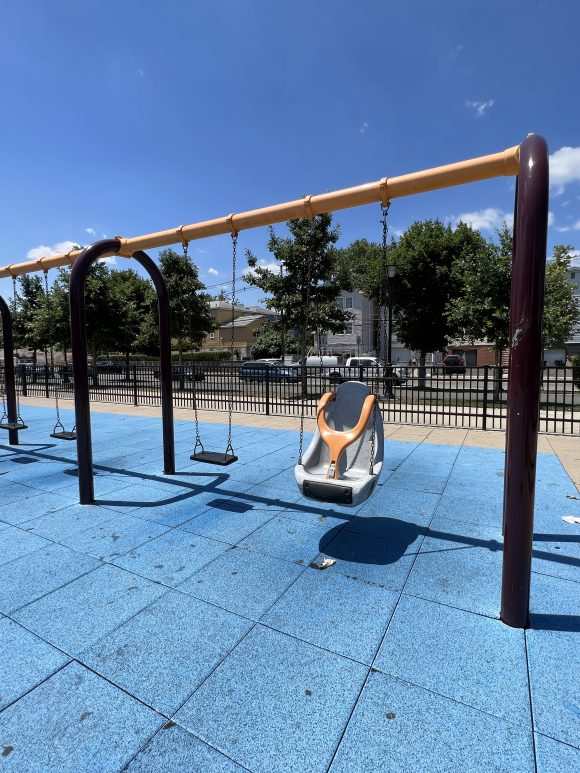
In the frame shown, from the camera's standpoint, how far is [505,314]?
1473 cm

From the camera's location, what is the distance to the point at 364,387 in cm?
454

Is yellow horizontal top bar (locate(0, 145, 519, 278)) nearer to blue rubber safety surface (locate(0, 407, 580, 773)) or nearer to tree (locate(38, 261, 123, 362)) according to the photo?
blue rubber safety surface (locate(0, 407, 580, 773))

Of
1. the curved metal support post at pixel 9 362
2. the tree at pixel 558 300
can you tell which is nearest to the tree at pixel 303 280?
the tree at pixel 558 300

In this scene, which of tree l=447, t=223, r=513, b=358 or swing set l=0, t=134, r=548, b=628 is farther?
tree l=447, t=223, r=513, b=358

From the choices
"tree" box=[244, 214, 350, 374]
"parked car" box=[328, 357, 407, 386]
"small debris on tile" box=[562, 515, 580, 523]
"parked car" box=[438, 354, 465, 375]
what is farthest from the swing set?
"tree" box=[244, 214, 350, 374]

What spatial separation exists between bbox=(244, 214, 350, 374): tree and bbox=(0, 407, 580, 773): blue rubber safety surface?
12486mm

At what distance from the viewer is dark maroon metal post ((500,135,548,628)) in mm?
2559

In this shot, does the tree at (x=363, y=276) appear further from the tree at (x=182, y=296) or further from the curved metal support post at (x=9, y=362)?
the curved metal support post at (x=9, y=362)

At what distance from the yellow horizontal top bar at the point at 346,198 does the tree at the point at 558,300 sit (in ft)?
47.0

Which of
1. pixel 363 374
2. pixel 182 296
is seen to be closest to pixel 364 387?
pixel 363 374

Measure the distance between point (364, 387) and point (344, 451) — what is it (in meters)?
0.78

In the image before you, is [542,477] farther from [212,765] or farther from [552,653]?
[212,765]

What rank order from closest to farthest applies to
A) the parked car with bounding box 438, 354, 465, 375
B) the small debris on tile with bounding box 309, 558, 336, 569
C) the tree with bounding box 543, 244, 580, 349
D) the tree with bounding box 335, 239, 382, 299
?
the small debris on tile with bounding box 309, 558, 336, 569
the parked car with bounding box 438, 354, 465, 375
the tree with bounding box 543, 244, 580, 349
the tree with bounding box 335, 239, 382, 299

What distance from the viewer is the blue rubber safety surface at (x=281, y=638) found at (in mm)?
1887
